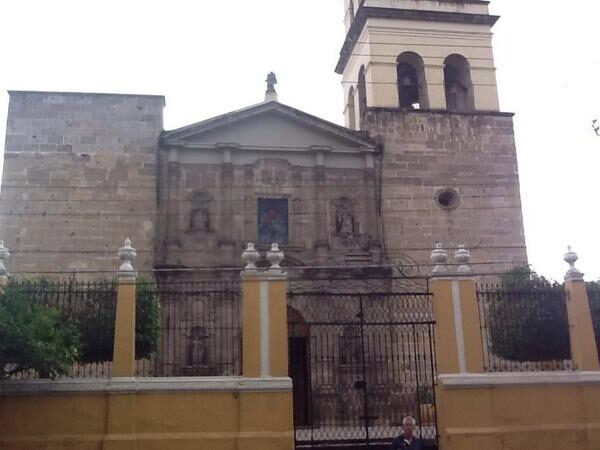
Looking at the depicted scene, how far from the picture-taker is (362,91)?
2053cm

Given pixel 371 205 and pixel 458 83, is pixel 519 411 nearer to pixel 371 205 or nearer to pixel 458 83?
pixel 371 205

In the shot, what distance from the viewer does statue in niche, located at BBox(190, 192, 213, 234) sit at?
56.3 feet

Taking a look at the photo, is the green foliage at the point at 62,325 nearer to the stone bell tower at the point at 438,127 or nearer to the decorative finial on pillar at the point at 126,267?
the decorative finial on pillar at the point at 126,267

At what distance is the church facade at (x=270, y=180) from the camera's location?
16906 mm

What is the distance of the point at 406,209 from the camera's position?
1816 cm

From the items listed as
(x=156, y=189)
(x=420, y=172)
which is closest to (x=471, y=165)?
(x=420, y=172)

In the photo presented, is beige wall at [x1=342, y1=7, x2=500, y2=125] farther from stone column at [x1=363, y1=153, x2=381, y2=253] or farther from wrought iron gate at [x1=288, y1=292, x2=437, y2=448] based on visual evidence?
wrought iron gate at [x1=288, y1=292, x2=437, y2=448]

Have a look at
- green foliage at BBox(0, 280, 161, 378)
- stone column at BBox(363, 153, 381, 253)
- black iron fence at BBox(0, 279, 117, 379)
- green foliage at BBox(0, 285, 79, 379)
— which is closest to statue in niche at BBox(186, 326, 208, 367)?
green foliage at BBox(0, 280, 161, 378)

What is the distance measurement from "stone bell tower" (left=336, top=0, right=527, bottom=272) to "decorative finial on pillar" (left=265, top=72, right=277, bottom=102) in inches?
99.4

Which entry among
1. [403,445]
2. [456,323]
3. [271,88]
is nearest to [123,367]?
[403,445]

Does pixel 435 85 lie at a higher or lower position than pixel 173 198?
higher

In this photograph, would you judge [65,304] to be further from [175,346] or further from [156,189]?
[156,189]

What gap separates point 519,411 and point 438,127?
996 cm

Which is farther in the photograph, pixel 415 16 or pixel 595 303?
pixel 415 16
